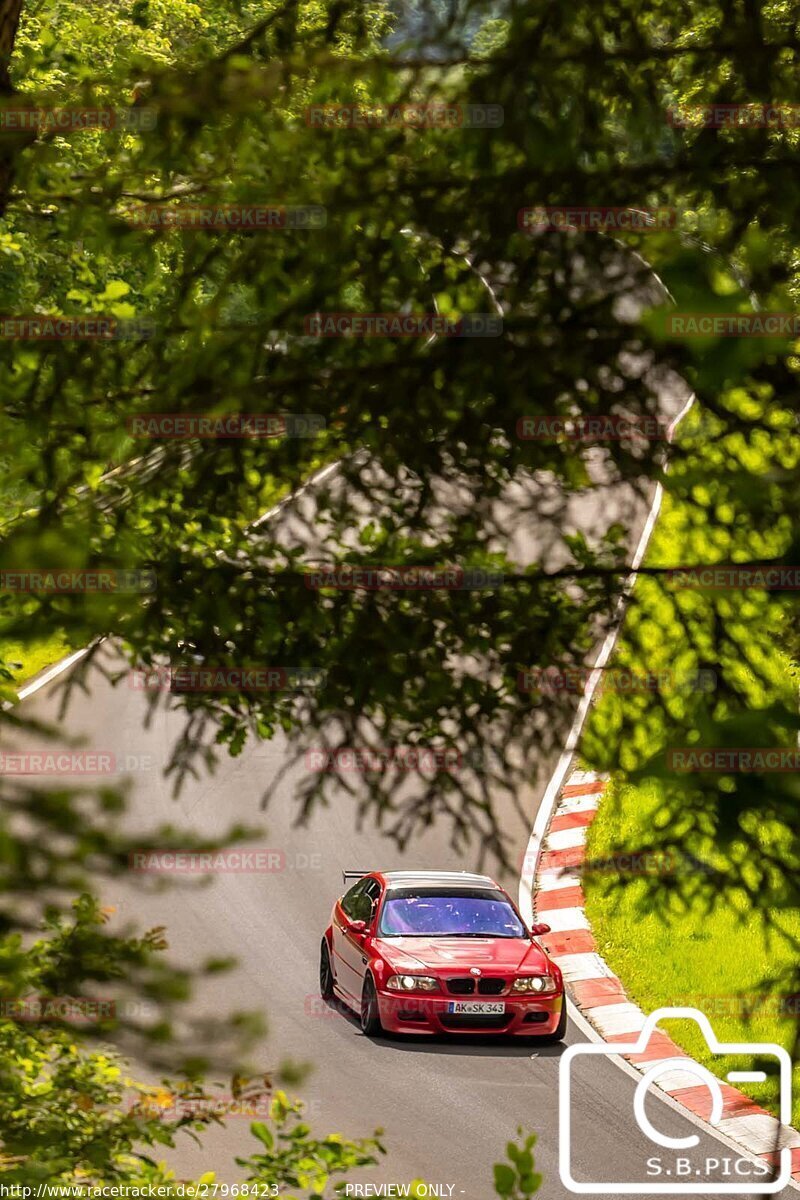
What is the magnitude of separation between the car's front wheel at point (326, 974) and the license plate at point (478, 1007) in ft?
4.39

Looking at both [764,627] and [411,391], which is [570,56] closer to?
[411,391]

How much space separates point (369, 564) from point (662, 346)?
1116mm

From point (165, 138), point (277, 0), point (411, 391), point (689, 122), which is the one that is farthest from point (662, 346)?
point (277, 0)

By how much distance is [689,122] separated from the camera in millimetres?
5285

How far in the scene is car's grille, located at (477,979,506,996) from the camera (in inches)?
450
